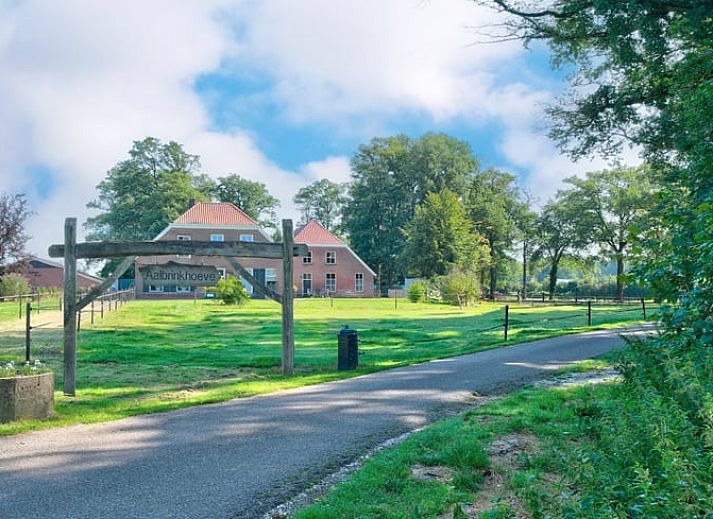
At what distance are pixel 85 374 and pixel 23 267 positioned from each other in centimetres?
2840

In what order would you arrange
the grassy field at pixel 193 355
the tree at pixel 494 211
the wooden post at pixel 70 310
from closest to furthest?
the grassy field at pixel 193 355 → the wooden post at pixel 70 310 → the tree at pixel 494 211

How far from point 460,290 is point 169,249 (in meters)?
40.9

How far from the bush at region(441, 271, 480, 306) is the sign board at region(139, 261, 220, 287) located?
39.8m

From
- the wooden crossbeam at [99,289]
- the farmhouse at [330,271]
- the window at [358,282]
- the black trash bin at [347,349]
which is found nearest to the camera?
the wooden crossbeam at [99,289]

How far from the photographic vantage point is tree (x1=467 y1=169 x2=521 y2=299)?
228 ft

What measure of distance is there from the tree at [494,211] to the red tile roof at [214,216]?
1035 inches

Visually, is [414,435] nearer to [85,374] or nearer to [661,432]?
[661,432]

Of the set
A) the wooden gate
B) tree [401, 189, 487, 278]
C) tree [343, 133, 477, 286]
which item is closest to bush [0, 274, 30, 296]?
the wooden gate

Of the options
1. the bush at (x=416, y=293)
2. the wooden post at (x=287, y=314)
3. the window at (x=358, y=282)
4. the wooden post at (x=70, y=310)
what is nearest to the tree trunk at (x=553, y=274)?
the bush at (x=416, y=293)

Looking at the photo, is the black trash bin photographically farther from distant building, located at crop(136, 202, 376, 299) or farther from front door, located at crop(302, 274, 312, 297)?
front door, located at crop(302, 274, 312, 297)

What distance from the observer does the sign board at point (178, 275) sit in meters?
11.7

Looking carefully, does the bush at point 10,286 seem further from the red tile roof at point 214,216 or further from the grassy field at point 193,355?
the red tile roof at point 214,216

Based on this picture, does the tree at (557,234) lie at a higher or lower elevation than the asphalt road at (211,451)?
higher

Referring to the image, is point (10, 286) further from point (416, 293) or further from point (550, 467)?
point (550, 467)
